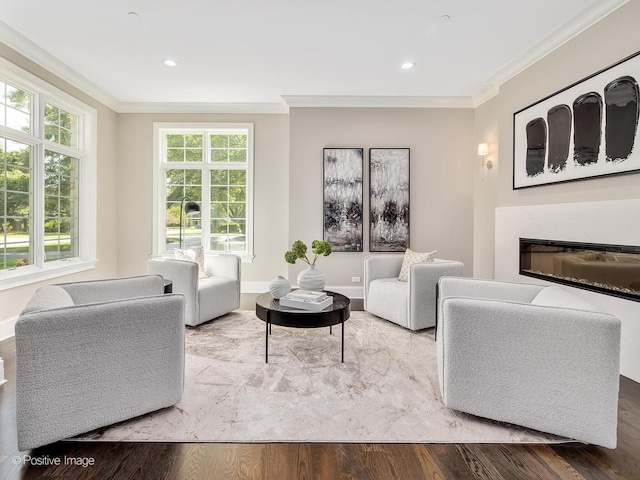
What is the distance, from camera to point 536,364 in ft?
5.45

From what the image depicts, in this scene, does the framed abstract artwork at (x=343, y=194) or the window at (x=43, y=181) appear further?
the framed abstract artwork at (x=343, y=194)

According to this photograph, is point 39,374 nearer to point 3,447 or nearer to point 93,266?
point 3,447

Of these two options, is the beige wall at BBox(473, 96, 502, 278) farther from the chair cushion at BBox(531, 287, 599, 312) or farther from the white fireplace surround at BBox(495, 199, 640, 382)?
the chair cushion at BBox(531, 287, 599, 312)

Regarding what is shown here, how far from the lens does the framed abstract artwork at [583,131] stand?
239 cm

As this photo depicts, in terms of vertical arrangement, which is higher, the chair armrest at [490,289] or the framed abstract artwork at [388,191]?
the framed abstract artwork at [388,191]

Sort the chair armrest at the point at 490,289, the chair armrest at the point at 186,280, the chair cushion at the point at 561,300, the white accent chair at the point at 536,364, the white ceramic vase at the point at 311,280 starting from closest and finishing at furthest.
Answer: the white accent chair at the point at 536,364, the chair cushion at the point at 561,300, the chair armrest at the point at 490,289, the white ceramic vase at the point at 311,280, the chair armrest at the point at 186,280

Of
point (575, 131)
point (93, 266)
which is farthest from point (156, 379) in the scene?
point (575, 131)

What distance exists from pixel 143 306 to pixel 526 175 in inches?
151

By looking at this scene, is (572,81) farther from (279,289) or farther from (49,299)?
(49,299)

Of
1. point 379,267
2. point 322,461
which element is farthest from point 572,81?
point 322,461

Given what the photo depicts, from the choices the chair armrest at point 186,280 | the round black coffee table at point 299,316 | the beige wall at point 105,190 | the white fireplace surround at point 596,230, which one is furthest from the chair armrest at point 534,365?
the beige wall at point 105,190

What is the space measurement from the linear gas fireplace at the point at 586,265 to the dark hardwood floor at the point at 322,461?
117 centimetres

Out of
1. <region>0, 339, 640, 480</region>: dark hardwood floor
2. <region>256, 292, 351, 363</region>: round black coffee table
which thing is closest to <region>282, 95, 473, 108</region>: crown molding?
<region>256, 292, 351, 363</region>: round black coffee table

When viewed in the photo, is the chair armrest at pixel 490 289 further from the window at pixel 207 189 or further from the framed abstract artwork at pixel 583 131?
the window at pixel 207 189
